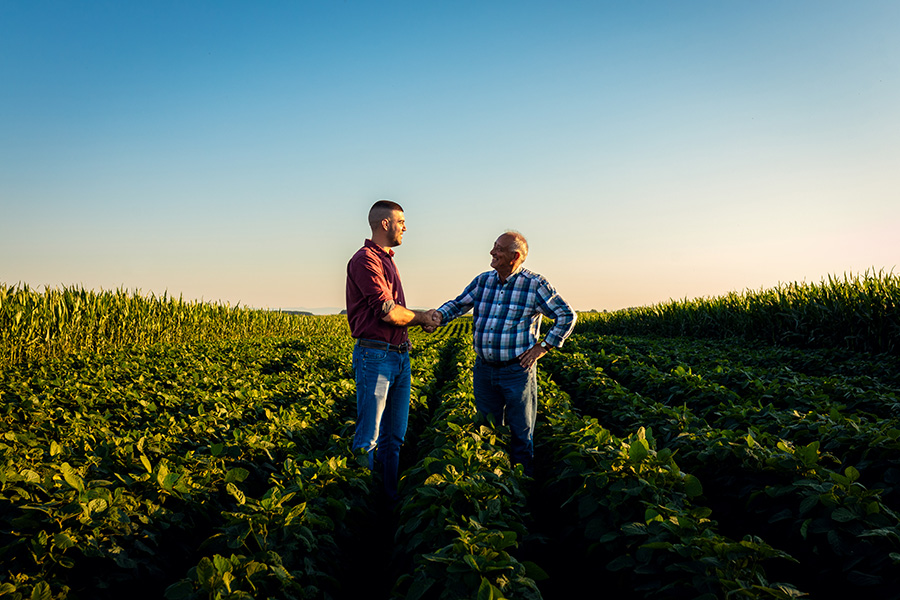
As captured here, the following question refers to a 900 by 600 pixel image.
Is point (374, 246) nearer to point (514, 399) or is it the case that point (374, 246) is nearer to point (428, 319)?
point (428, 319)

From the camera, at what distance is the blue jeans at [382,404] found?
4195mm

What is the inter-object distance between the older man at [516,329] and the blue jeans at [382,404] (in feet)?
2.81

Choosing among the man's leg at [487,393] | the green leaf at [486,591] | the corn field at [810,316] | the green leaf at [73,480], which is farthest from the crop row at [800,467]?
the corn field at [810,316]

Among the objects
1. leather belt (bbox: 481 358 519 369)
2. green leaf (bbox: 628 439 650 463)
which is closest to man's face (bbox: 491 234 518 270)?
leather belt (bbox: 481 358 519 369)

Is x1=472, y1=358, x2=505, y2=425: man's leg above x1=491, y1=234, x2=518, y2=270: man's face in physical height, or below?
below

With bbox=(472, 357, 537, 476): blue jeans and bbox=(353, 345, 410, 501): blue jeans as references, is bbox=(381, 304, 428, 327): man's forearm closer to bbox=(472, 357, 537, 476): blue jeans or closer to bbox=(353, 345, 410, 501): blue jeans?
bbox=(353, 345, 410, 501): blue jeans

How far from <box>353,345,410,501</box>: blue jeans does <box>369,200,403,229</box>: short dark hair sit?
115 cm

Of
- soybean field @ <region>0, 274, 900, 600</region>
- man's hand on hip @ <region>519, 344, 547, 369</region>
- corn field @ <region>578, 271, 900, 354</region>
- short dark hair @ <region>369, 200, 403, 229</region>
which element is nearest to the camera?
soybean field @ <region>0, 274, 900, 600</region>

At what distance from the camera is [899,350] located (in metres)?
12.0

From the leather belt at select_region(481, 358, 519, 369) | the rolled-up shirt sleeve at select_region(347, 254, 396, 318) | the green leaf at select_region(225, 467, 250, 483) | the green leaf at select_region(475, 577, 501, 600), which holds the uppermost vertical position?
the rolled-up shirt sleeve at select_region(347, 254, 396, 318)

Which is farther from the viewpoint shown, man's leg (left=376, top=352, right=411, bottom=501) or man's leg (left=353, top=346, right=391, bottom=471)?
man's leg (left=376, top=352, right=411, bottom=501)

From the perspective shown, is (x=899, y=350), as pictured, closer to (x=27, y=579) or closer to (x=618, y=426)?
(x=618, y=426)

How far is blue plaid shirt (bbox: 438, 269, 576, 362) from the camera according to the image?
4555mm

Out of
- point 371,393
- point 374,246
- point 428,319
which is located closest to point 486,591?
point 371,393
